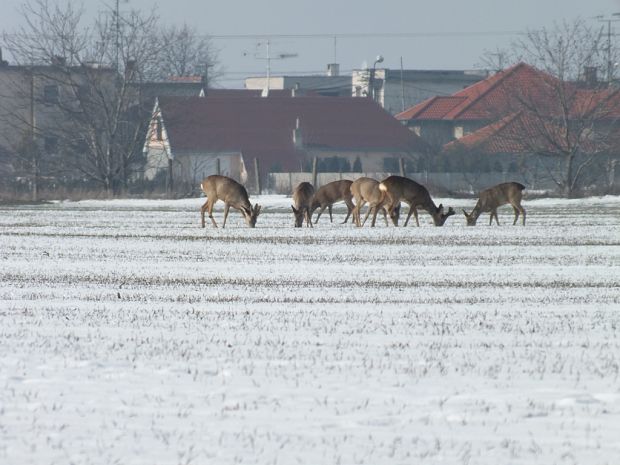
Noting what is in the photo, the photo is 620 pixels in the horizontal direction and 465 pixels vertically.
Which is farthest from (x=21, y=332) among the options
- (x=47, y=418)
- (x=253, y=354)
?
(x=47, y=418)

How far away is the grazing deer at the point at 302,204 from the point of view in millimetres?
34719

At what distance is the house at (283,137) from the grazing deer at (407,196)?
143ft

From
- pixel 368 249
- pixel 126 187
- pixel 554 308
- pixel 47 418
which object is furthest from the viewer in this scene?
pixel 126 187

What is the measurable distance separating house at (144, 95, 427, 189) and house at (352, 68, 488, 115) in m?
38.5

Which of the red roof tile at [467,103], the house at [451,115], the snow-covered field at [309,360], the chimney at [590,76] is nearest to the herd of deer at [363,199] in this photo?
the snow-covered field at [309,360]

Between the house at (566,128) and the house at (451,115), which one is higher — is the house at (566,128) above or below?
below

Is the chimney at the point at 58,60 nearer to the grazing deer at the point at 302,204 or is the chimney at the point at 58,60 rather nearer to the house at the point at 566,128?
the house at the point at 566,128

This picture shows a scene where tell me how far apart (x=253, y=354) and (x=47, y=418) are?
9.17ft

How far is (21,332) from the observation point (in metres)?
12.3

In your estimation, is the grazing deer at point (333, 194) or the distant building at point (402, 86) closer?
the grazing deer at point (333, 194)

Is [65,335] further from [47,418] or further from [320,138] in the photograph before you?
[320,138]

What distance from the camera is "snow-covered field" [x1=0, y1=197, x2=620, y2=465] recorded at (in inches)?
304

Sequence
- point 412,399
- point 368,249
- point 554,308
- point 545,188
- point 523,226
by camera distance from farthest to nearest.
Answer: point 545,188, point 523,226, point 368,249, point 554,308, point 412,399

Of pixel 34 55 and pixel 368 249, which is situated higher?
pixel 34 55
